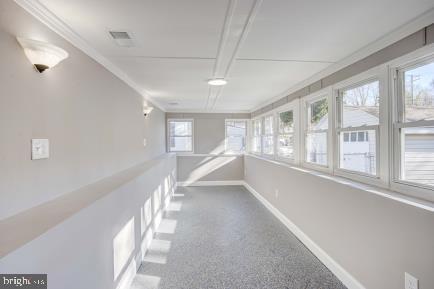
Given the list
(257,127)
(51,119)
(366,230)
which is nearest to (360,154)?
(366,230)

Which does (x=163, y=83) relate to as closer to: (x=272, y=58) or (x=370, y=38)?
(x=272, y=58)

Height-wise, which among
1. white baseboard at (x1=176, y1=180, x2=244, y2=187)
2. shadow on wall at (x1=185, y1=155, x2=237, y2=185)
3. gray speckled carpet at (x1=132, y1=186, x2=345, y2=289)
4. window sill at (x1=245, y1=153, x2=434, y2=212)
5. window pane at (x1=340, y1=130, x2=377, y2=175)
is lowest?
gray speckled carpet at (x1=132, y1=186, x2=345, y2=289)

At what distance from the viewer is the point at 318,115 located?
328 centimetres

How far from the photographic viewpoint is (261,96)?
186 inches

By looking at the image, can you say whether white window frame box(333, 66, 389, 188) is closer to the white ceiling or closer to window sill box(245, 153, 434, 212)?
window sill box(245, 153, 434, 212)

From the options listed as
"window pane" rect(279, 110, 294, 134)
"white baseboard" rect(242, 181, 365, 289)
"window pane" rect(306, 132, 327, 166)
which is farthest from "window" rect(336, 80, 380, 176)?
"window pane" rect(279, 110, 294, 134)

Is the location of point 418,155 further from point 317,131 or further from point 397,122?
point 317,131

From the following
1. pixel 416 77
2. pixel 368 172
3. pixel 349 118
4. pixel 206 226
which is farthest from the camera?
pixel 206 226

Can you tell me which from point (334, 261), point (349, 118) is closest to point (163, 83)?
point (349, 118)

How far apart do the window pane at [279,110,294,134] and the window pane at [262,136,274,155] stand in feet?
2.15

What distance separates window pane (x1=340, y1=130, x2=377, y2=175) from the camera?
224 cm

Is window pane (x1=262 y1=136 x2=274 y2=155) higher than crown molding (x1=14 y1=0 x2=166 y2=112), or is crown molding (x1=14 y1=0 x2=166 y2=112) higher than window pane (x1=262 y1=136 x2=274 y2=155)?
crown molding (x1=14 y1=0 x2=166 y2=112)

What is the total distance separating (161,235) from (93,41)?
259 cm

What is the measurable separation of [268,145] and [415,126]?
3.80 m
